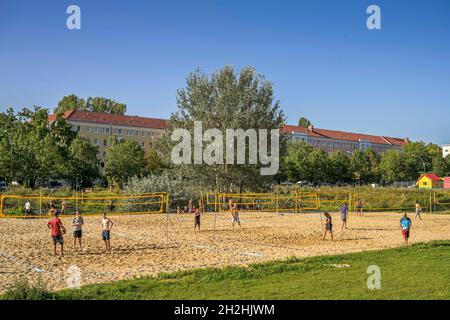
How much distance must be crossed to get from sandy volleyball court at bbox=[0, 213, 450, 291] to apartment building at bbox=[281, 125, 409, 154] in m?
104

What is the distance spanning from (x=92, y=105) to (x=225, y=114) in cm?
8304

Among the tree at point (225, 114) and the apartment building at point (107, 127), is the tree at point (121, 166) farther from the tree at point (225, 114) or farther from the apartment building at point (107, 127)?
the tree at point (225, 114)

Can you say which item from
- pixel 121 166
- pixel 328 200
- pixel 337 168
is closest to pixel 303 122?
pixel 337 168

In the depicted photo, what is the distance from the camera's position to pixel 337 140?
14275cm

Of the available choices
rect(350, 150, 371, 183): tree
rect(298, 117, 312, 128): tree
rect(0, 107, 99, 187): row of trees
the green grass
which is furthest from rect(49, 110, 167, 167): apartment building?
the green grass

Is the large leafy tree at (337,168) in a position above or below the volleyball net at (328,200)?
above

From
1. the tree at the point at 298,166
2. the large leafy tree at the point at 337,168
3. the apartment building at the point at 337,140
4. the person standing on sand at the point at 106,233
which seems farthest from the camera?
the apartment building at the point at 337,140

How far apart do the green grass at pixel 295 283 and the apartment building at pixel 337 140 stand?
4549 inches

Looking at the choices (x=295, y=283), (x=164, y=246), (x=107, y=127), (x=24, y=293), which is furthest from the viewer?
(x=107, y=127)

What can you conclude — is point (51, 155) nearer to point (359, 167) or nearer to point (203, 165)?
point (203, 165)

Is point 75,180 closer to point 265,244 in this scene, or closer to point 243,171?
point 243,171

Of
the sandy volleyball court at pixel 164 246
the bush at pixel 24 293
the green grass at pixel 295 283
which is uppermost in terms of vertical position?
the bush at pixel 24 293

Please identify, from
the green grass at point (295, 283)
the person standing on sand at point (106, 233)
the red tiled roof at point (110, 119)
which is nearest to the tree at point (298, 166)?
the red tiled roof at point (110, 119)

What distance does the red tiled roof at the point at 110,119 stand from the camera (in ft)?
336
